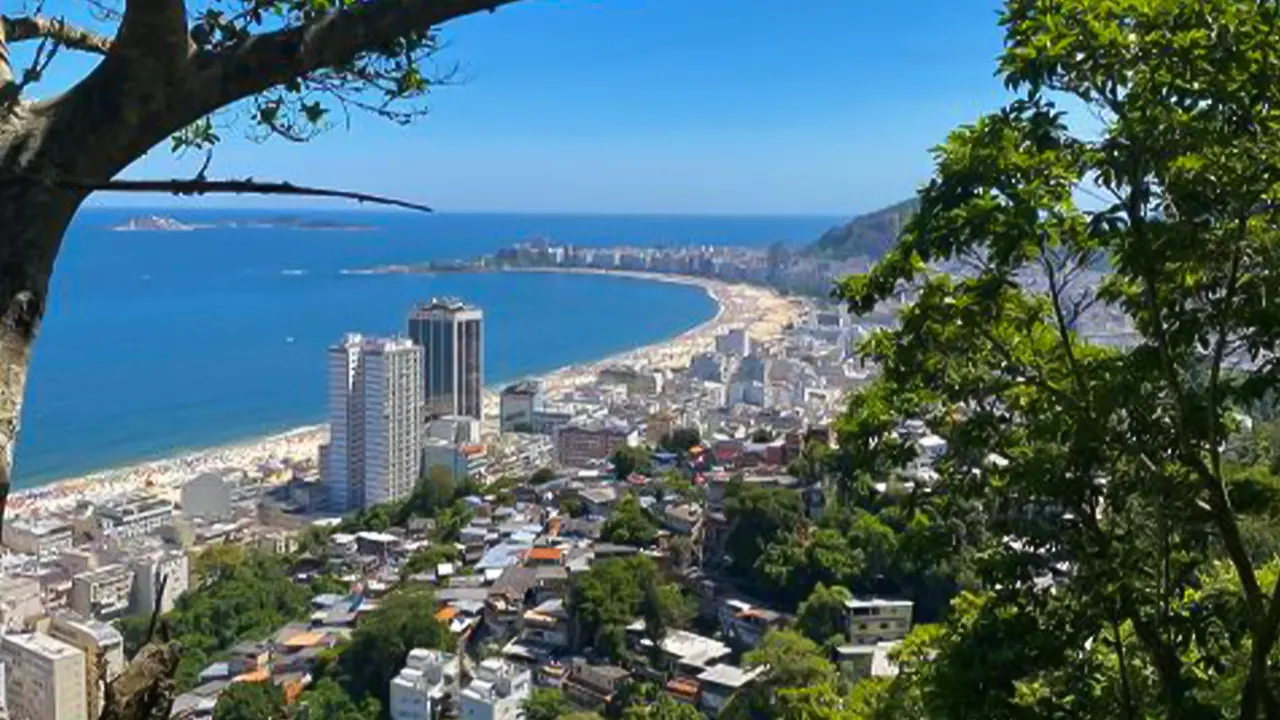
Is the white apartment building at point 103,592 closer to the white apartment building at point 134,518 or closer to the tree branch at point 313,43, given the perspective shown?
the white apartment building at point 134,518

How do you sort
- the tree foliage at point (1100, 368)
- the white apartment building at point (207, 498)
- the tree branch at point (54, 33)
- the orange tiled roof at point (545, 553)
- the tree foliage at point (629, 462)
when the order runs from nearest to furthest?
1. the tree branch at point (54, 33)
2. the tree foliage at point (1100, 368)
3. the orange tiled roof at point (545, 553)
4. the tree foliage at point (629, 462)
5. the white apartment building at point (207, 498)

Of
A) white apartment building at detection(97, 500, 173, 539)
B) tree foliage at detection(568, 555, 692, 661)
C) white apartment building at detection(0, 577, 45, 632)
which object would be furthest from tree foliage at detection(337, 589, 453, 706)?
white apartment building at detection(97, 500, 173, 539)

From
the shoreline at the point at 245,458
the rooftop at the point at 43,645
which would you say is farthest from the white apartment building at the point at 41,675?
the shoreline at the point at 245,458

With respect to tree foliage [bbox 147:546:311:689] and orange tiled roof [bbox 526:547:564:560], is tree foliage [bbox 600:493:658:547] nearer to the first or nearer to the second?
orange tiled roof [bbox 526:547:564:560]

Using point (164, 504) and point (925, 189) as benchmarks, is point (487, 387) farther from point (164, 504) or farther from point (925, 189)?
point (925, 189)

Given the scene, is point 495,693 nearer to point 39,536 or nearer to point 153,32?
point 153,32

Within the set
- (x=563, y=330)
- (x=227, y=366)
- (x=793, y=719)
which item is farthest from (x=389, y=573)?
(x=563, y=330)
